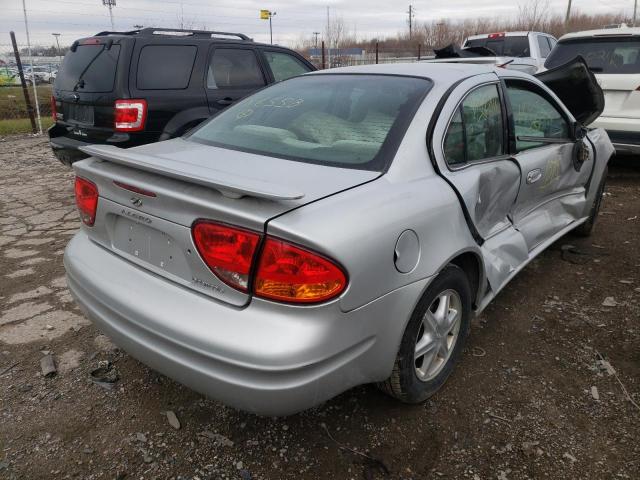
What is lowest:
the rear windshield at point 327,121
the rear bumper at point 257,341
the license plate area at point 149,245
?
the rear bumper at point 257,341

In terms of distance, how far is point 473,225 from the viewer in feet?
7.98

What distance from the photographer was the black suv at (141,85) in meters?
4.85

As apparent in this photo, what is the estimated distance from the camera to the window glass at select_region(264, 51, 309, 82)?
6.33 m

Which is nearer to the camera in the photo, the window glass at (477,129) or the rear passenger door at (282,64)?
the window glass at (477,129)

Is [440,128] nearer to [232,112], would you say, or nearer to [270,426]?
[232,112]

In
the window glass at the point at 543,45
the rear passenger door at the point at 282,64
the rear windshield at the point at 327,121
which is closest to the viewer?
the rear windshield at the point at 327,121

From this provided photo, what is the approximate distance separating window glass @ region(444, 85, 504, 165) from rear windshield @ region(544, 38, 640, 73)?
443cm

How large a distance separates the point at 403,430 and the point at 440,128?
54.7 inches

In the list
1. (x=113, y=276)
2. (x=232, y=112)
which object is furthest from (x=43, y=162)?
(x=113, y=276)

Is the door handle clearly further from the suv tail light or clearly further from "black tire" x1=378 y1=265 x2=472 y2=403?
the suv tail light

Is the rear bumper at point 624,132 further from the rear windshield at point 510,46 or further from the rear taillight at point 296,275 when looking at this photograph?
the rear taillight at point 296,275

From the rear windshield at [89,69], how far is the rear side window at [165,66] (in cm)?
26

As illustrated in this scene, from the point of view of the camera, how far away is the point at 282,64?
21.2ft

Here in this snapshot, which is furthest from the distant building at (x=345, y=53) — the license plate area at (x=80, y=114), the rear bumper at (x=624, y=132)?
the license plate area at (x=80, y=114)
